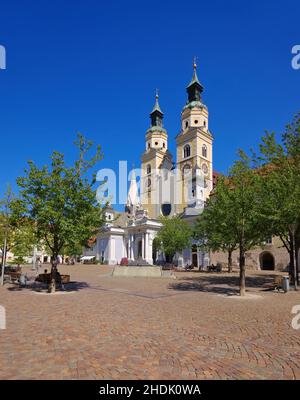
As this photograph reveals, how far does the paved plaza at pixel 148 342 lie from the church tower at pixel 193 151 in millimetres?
56962

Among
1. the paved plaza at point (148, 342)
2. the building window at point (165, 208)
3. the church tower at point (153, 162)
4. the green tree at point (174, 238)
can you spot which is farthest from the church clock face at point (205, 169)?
the paved plaza at point (148, 342)

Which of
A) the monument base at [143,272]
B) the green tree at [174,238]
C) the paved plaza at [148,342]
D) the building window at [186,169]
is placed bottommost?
the monument base at [143,272]

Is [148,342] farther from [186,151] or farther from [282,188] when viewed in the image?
[186,151]

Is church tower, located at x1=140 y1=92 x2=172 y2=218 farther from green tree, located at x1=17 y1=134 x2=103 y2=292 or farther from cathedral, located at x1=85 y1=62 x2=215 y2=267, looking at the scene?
green tree, located at x1=17 y1=134 x2=103 y2=292

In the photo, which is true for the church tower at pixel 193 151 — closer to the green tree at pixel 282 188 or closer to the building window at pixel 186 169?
the building window at pixel 186 169

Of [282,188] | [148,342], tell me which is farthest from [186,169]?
[148,342]

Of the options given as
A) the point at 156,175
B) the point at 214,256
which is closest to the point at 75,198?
the point at 214,256

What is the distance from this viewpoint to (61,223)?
17797 mm

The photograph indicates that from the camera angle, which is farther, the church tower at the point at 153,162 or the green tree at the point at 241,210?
the church tower at the point at 153,162

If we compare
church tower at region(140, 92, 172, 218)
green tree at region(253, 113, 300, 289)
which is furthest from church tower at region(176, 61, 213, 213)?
green tree at region(253, 113, 300, 289)

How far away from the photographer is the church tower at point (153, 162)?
80812 mm

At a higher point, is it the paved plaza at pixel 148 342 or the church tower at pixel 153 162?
the church tower at pixel 153 162

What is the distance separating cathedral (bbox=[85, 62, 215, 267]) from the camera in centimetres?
6950
